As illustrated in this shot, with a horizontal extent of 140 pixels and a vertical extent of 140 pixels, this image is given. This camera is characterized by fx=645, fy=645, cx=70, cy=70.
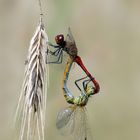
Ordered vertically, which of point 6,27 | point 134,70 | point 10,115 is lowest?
point 10,115

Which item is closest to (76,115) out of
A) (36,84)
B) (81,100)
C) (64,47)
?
(81,100)

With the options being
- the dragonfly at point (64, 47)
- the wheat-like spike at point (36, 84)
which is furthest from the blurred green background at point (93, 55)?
the wheat-like spike at point (36, 84)

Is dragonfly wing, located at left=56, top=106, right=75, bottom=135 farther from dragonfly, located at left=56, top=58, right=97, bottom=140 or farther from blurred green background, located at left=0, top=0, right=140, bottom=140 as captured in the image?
blurred green background, located at left=0, top=0, right=140, bottom=140

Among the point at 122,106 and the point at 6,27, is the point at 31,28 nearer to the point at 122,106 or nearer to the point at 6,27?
the point at 6,27

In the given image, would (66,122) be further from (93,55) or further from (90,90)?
(93,55)

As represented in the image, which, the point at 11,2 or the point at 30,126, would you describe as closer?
the point at 30,126

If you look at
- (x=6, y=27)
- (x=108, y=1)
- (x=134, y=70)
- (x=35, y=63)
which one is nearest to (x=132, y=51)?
(x=134, y=70)

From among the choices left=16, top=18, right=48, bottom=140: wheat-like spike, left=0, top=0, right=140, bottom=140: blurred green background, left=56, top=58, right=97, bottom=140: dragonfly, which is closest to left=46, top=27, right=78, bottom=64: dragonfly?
left=56, top=58, right=97, bottom=140: dragonfly
